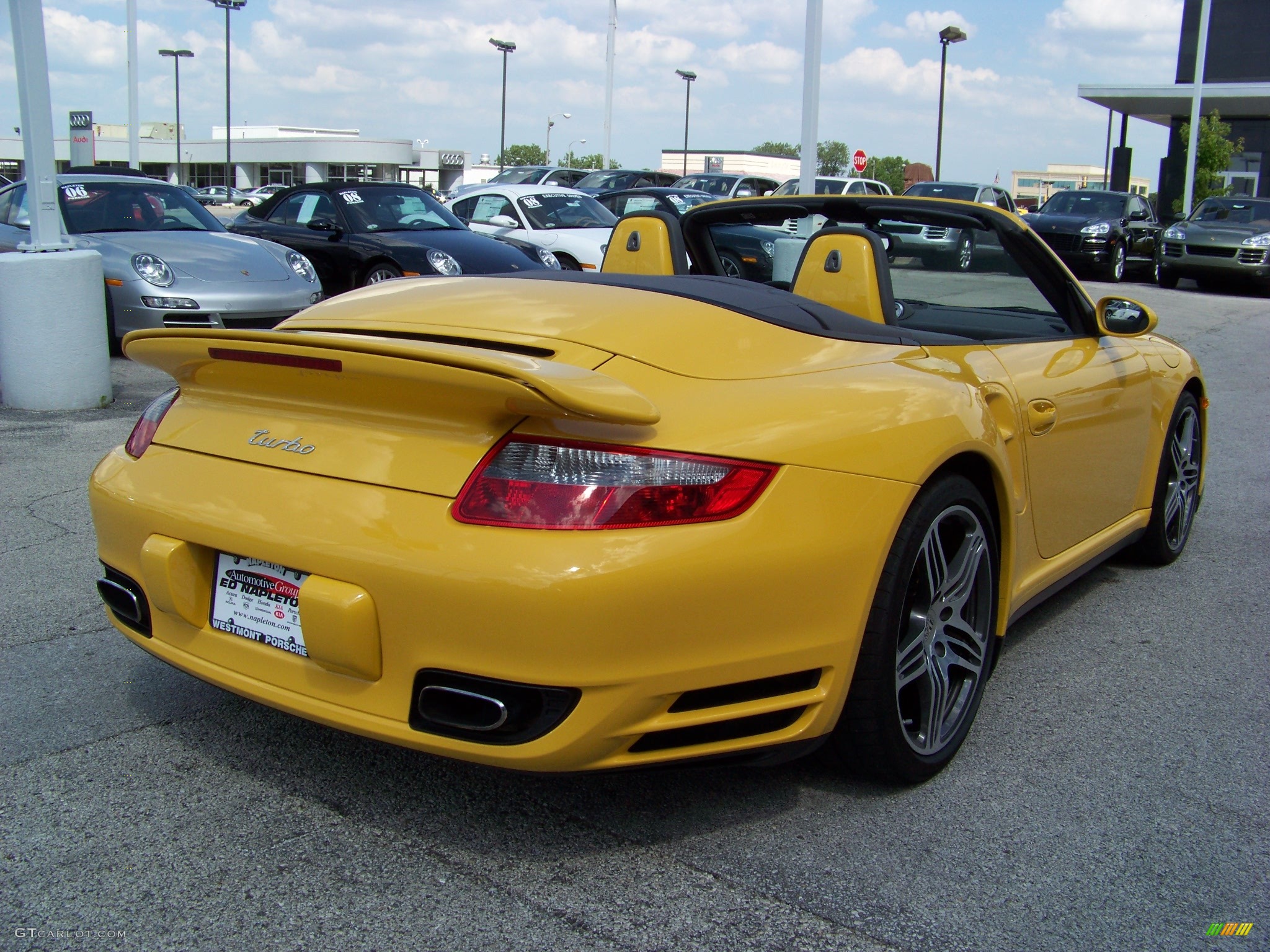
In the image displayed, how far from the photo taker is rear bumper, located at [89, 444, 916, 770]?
2031 mm

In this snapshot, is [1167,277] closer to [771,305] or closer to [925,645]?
[771,305]

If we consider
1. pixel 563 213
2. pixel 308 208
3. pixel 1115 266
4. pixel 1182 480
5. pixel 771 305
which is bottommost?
pixel 1182 480

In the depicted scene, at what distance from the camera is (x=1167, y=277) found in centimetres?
1891

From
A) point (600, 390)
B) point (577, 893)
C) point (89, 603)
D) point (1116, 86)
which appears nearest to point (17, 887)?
point (577, 893)

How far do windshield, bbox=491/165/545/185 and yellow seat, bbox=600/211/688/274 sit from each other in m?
20.0

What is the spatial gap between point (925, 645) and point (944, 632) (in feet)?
0.36

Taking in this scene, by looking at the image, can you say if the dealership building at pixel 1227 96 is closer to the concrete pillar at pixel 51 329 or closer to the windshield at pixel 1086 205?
the windshield at pixel 1086 205

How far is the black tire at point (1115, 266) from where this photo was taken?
64.2 ft

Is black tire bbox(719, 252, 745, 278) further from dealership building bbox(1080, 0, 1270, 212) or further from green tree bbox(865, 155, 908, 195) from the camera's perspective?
green tree bbox(865, 155, 908, 195)

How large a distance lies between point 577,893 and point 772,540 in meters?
0.77

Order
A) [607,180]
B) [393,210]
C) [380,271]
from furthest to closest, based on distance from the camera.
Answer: [607,180], [393,210], [380,271]

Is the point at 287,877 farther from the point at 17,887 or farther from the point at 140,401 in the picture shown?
the point at 140,401

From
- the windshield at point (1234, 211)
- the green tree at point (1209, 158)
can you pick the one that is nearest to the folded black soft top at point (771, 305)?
the windshield at point (1234, 211)

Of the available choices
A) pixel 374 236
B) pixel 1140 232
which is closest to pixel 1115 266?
pixel 1140 232
